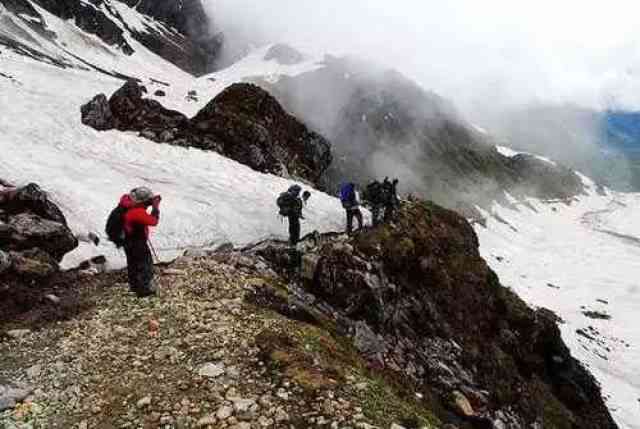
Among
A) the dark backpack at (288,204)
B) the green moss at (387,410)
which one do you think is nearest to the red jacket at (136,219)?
the green moss at (387,410)

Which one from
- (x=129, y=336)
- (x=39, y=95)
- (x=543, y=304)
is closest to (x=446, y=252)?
(x=129, y=336)

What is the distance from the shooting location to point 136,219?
14.7 m

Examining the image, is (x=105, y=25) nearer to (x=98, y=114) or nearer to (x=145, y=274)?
(x=98, y=114)

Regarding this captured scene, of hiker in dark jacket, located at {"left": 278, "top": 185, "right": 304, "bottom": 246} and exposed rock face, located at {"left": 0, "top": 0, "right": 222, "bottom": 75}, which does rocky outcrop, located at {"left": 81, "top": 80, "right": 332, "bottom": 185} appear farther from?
exposed rock face, located at {"left": 0, "top": 0, "right": 222, "bottom": 75}

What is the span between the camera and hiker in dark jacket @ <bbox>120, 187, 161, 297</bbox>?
14742 mm

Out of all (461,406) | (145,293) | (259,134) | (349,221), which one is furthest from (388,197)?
(145,293)

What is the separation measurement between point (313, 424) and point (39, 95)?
35528 millimetres

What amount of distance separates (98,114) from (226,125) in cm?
772

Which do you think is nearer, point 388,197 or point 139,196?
point 139,196

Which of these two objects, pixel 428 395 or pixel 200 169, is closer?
pixel 428 395

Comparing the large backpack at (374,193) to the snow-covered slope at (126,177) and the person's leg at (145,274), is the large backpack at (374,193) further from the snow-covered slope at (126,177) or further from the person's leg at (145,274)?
the person's leg at (145,274)

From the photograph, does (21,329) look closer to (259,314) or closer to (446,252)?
(259,314)

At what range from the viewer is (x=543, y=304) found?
265 ft

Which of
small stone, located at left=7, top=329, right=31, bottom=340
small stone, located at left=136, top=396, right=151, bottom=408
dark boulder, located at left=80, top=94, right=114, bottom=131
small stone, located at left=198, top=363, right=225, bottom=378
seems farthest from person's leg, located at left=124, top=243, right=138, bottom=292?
dark boulder, located at left=80, top=94, right=114, bottom=131
